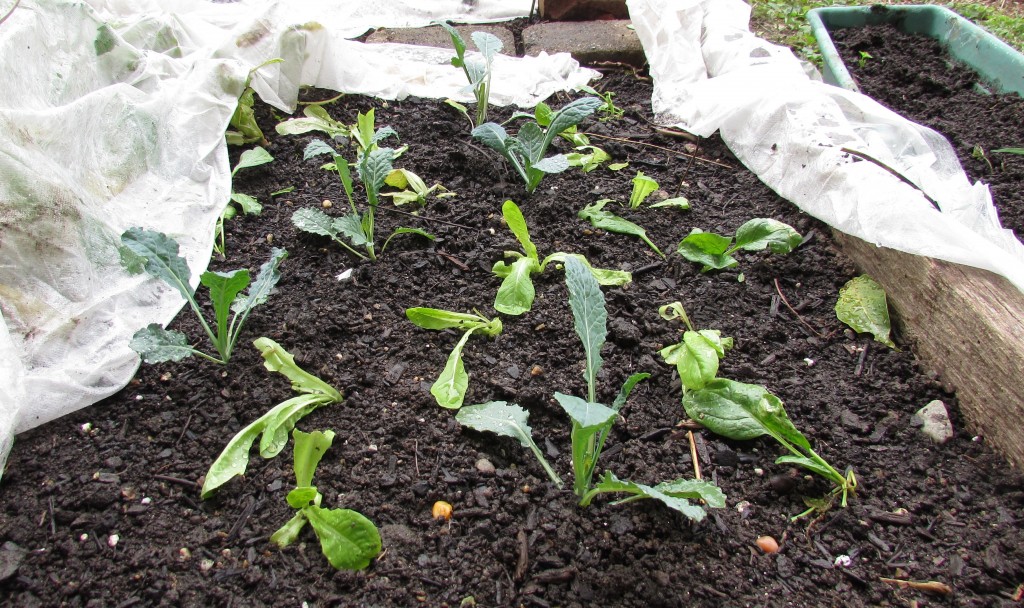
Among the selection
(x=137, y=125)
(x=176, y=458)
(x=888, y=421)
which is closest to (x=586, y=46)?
(x=137, y=125)

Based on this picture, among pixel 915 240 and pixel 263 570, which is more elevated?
pixel 915 240

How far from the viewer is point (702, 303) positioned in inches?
61.2

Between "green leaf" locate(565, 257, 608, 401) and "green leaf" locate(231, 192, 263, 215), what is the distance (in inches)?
39.7

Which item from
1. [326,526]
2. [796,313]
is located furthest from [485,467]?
[796,313]

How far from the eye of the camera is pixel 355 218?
159 centimetres

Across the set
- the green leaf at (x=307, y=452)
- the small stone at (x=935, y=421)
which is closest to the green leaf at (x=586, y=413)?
the green leaf at (x=307, y=452)

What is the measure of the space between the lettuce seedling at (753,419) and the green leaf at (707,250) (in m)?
0.43

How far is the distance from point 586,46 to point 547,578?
87.0 inches

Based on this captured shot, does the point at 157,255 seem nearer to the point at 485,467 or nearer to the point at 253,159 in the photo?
the point at 253,159

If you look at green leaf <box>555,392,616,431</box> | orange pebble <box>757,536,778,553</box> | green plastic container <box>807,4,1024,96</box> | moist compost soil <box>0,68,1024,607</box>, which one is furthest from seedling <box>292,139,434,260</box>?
green plastic container <box>807,4,1024,96</box>

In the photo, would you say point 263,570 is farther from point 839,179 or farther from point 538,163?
point 839,179

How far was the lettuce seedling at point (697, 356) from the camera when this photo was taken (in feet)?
4.13

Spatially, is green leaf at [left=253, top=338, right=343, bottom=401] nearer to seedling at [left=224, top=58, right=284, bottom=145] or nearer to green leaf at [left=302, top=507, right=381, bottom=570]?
green leaf at [left=302, top=507, right=381, bottom=570]

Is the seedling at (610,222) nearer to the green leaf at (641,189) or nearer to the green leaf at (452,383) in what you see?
the green leaf at (641,189)
